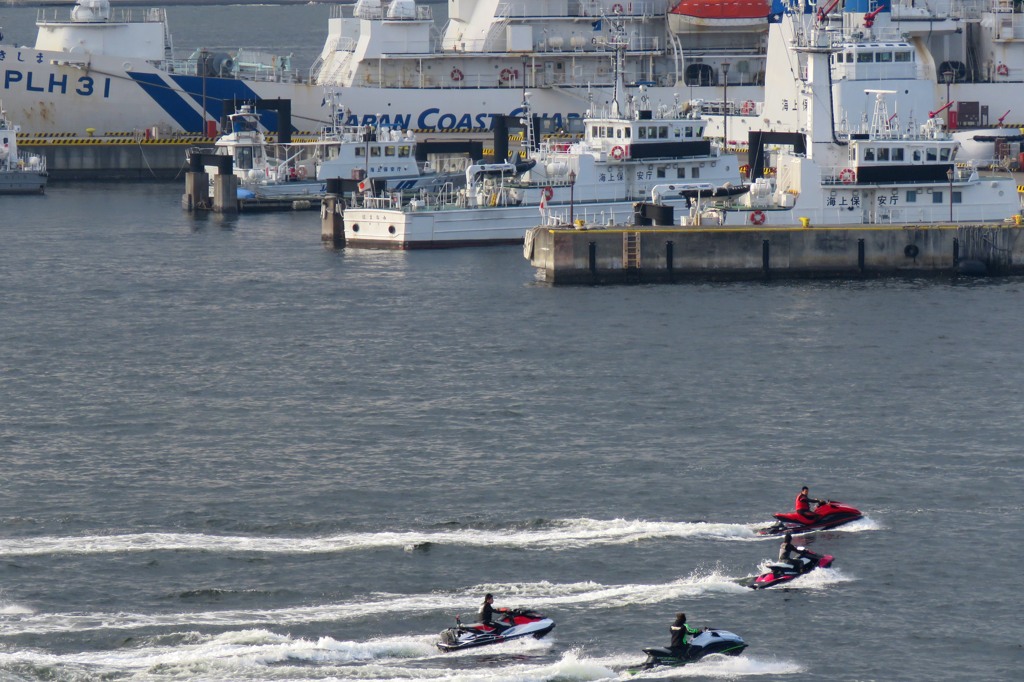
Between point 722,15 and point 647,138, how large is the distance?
3251 cm

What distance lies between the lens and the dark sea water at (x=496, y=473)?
35750 millimetres

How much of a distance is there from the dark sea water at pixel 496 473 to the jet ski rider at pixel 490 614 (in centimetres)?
57

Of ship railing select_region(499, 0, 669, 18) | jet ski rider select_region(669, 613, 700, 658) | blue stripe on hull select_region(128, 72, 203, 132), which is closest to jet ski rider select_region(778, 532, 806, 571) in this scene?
jet ski rider select_region(669, 613, 700, 658)

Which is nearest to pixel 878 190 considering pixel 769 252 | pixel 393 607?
pixel 769 252

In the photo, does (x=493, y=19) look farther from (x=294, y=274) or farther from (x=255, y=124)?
(x=294, y=274)

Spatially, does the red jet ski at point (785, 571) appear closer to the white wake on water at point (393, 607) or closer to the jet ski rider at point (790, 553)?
the jet ski rider at point (790, 553)

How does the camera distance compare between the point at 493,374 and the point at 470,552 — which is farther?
the point at 493,374

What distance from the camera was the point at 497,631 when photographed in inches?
1377

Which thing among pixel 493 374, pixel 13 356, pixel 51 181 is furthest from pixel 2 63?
pixel 493 374

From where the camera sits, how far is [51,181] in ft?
375

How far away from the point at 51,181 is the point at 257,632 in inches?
3325

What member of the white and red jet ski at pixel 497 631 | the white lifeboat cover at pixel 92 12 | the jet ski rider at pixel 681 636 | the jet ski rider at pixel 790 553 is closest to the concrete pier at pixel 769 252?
the jet ski rider at pixel 790 553

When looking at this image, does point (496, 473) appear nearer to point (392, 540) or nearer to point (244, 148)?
point (392, 540)

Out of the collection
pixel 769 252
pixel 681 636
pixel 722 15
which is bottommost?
pixel 681 636
